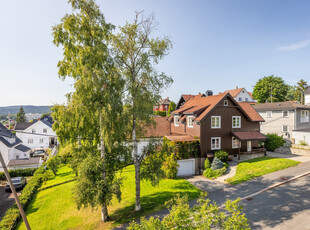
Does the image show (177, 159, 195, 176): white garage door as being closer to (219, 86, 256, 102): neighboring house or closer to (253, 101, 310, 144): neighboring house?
(253, 101, 310, 144): neighboring house

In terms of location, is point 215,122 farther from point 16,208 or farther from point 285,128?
point 16,208

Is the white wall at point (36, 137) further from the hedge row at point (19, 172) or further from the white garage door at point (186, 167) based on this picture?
the white garage door at point (186, 167)

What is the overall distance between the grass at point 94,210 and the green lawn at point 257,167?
523 cm

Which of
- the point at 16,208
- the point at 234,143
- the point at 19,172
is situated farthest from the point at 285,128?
the point at 19,172

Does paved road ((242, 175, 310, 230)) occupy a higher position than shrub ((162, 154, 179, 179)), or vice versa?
shrub ((162, 154, 179, 179))

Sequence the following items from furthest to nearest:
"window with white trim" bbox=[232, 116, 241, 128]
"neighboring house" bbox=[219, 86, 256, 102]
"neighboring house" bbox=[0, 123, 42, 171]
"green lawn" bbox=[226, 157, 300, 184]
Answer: "neighboring house" bbox=[219, 86, 256, 102] < "neighboring house" bbox=[0, 123, 42, 171] < "window with white trim" bbox=[232, 116, 241, 128] < "green lawn" bbox=[226, 157, 300, 184]

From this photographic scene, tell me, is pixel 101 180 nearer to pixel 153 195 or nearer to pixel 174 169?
pixel 153 195

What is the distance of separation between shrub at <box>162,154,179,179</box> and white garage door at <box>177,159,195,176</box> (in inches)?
36.9

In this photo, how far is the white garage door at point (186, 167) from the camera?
21.2 meters

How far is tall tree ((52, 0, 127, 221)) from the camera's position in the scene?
1144cm

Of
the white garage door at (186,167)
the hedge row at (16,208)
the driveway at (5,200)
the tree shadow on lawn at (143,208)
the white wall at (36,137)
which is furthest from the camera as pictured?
the white wall at (36,137)

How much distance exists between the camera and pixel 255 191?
1544cm

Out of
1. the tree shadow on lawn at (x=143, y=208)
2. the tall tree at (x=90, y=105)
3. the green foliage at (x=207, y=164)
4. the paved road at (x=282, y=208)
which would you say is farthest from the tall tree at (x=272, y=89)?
the tall tree at (x=90, y=105)

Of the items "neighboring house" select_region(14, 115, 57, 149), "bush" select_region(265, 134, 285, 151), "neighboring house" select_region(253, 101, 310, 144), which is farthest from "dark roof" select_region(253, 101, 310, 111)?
"neighboring house" select_region(14, 115, 57, 149)
